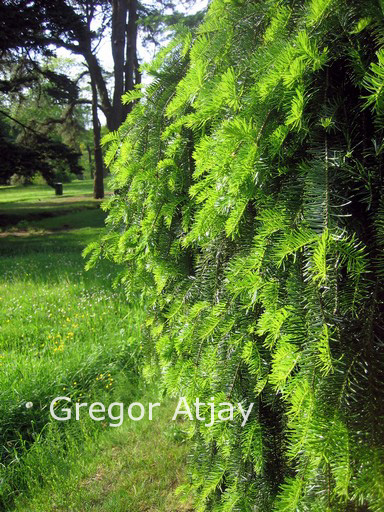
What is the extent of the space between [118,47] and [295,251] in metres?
14.6

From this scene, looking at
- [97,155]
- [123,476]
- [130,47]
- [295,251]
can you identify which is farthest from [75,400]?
[97,155]

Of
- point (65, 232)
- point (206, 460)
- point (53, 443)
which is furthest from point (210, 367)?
point (65, 232)

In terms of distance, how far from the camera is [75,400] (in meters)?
3.74

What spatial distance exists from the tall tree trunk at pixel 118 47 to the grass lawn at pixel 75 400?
937 centimetres

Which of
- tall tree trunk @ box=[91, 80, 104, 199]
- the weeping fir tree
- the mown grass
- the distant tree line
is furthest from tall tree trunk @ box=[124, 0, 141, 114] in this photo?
the weeping fir tree

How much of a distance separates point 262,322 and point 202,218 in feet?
1.32

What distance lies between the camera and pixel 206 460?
1.79 m

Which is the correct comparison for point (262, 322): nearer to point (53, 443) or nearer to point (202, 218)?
point (202, 218)

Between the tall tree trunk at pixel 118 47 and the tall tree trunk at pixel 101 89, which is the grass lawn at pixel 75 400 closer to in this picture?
the tall tree trunk at pixel 118 47

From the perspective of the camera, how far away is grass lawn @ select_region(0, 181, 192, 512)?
8.20 ft

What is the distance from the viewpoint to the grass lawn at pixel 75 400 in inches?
98.3

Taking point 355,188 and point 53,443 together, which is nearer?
point 355,188

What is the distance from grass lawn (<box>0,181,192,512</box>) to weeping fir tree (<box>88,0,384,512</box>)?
1.06 meters

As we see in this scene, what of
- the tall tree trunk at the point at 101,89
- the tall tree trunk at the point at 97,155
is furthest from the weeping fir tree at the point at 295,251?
the tall tree trunk at the point at 97,155
